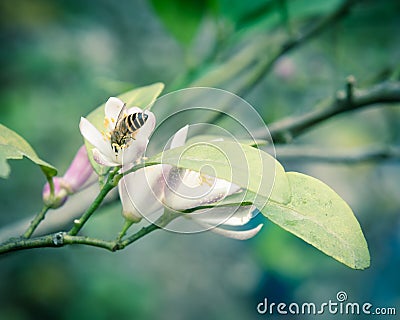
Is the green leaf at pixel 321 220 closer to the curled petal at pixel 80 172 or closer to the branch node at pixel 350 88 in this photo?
the curled petal at pixel 80 172

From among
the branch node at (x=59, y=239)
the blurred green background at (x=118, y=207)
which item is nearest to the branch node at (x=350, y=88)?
the branch node at (x=59, y=239)

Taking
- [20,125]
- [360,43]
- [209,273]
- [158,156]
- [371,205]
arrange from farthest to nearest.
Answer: [209,273] → [371,205] → [20,125] → [360,43] → [158,156]

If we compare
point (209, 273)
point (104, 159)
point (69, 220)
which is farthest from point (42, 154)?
point (104, 159)

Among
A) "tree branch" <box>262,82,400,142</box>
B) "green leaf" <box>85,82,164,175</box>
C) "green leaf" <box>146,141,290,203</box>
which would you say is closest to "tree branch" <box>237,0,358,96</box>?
"tree branch" <box>262,82,400,142</box>

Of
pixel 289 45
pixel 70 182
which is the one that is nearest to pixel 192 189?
pixel 70 182

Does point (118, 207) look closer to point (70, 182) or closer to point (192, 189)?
point (70, 182)

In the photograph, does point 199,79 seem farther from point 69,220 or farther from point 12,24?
point 12,24

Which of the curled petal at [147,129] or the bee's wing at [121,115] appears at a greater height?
the bee's wing at [121,115]
